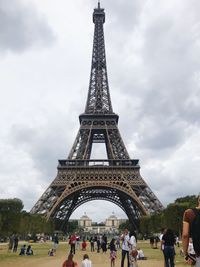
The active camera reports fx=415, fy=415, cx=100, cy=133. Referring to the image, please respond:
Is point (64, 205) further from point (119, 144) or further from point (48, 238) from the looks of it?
point (119, 144)

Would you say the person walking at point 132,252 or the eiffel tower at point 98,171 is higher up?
the eiffel tower at point 98,171

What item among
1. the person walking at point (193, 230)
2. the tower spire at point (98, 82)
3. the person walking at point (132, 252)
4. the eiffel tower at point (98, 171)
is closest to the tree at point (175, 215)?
the eiffel tower at point (98, 171)

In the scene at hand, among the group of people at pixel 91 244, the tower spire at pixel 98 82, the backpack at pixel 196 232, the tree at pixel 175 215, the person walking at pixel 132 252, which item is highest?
the tower spire at pixel 98 82

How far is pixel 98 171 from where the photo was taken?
7519 centimetres

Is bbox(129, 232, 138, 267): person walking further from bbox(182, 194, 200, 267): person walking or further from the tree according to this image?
the tree

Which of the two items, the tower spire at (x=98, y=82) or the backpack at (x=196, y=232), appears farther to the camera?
the tower spire at (x=98, y=82)

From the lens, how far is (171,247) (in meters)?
14.6

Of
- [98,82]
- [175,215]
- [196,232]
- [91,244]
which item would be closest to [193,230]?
[196,232]

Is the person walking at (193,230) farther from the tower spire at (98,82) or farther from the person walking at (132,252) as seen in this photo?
the tower spire at (98,82)

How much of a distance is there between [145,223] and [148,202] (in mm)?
3608

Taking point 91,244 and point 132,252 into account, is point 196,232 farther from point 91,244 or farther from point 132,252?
point 91,244

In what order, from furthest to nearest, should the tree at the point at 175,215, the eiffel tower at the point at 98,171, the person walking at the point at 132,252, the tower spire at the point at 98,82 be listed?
the tower spire at the point at 98,82
the eiffel tower at the point at 98,171
the tree at the point at 175,215
the person walking at the point at 132,252

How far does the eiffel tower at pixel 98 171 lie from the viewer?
71375mm

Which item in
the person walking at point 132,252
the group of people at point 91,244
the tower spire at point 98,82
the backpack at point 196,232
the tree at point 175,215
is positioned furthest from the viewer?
the tower spire at point 98,82
